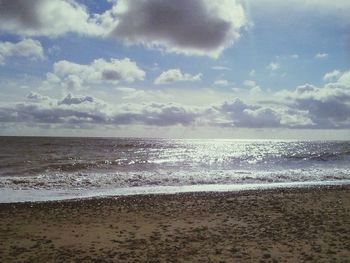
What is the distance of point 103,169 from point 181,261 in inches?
1212

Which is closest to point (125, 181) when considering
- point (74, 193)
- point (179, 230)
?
point (74, 193)

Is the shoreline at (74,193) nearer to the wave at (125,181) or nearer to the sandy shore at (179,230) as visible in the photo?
the wave at (125,181)

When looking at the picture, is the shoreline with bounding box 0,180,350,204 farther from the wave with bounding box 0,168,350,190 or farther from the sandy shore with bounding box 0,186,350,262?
the sandy shore with bounding box 0,186,350,262

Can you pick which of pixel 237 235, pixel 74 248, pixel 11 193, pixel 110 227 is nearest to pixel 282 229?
pixel 237 235

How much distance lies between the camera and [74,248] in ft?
37.6

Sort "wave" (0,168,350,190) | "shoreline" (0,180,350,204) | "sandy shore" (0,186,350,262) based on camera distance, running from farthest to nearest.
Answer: "wave" (0,168,350,190) < "shoreline" (0,180,350,204) < "sandy shore" (0,186,350,262)

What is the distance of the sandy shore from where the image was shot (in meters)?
10.7

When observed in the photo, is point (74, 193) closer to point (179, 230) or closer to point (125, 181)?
point (125, 181)

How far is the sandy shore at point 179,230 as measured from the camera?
10719 millimetres

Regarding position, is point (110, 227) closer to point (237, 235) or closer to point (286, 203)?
point (237, 235)

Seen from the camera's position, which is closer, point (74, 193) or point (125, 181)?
point (74, 193)

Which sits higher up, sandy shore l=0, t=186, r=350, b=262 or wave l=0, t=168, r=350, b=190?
sandy shore l=0, t=186, r=350, b=262

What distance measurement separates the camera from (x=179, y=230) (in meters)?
13.4

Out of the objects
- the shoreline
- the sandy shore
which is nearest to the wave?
the shoreline
